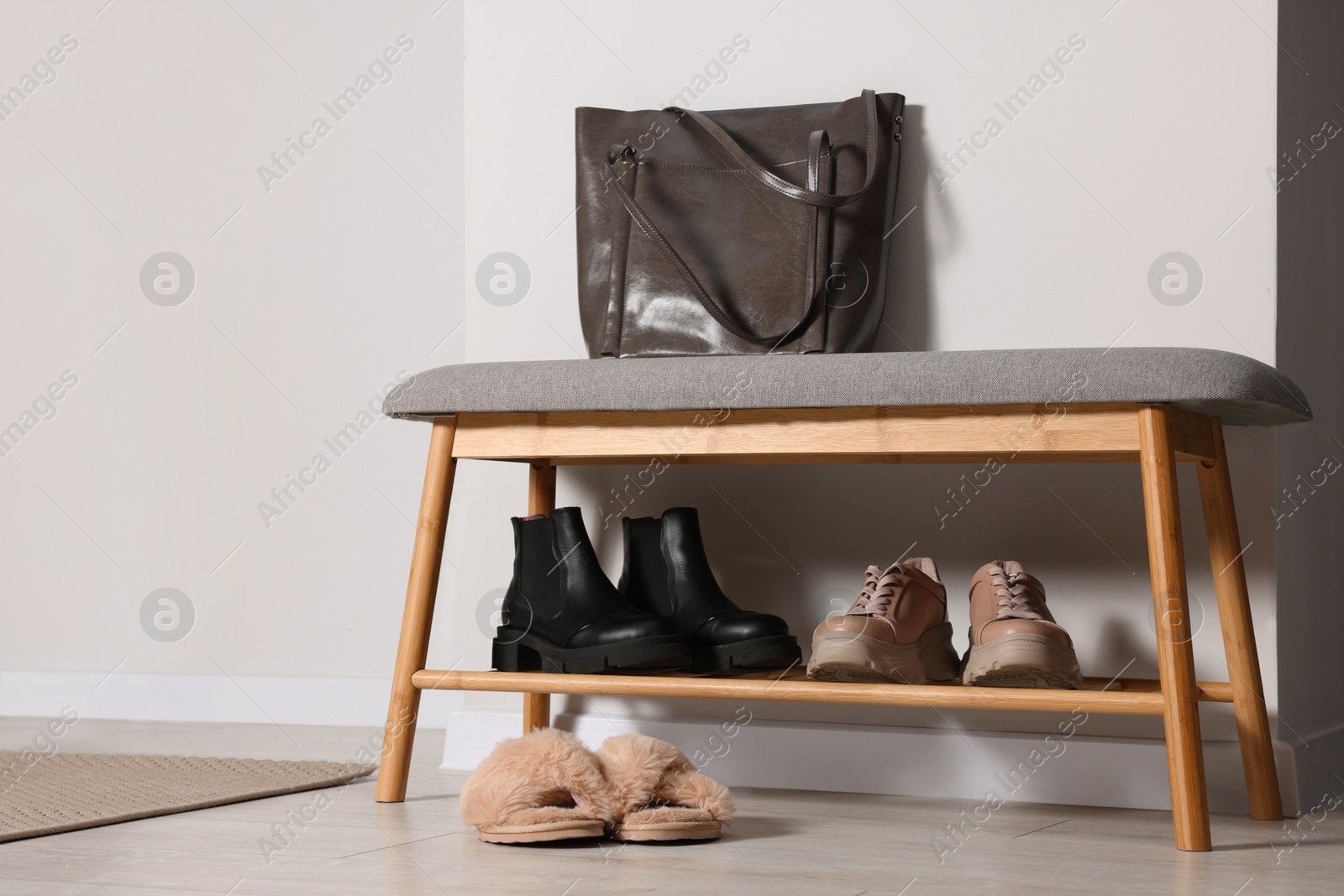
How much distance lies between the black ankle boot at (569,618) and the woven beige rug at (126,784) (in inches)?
11.1

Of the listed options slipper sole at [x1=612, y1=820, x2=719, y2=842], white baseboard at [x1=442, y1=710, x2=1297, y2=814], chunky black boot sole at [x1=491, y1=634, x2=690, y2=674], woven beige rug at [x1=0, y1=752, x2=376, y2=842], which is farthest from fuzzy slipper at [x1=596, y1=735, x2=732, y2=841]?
woven beige rug at [x1=0, y1=752, x2=376, y2=842]

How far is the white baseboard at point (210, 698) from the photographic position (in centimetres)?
193

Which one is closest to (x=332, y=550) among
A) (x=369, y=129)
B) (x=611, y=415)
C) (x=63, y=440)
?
(x=63, y=440)

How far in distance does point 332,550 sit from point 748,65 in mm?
1014

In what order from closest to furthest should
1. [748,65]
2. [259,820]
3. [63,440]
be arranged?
1. [259,820]
2. [748,65]
3. [63,440]

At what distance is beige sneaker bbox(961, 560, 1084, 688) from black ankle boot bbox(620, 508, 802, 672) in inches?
7.5

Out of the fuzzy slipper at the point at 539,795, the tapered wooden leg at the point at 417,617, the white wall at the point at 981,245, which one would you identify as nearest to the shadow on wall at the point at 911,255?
the white wall at the point at 981,245

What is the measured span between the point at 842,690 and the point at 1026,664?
16 centimetres

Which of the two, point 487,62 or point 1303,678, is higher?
point 487,62

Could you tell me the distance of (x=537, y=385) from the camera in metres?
1.19

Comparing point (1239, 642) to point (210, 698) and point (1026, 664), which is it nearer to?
point (1026, 664)

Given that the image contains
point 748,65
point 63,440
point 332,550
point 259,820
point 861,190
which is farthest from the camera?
point 63,440

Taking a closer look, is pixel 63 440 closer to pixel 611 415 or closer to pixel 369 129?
pixel 369 129

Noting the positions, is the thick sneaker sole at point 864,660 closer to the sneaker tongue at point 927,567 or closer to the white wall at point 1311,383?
the sneaker tongue at point 927,567
